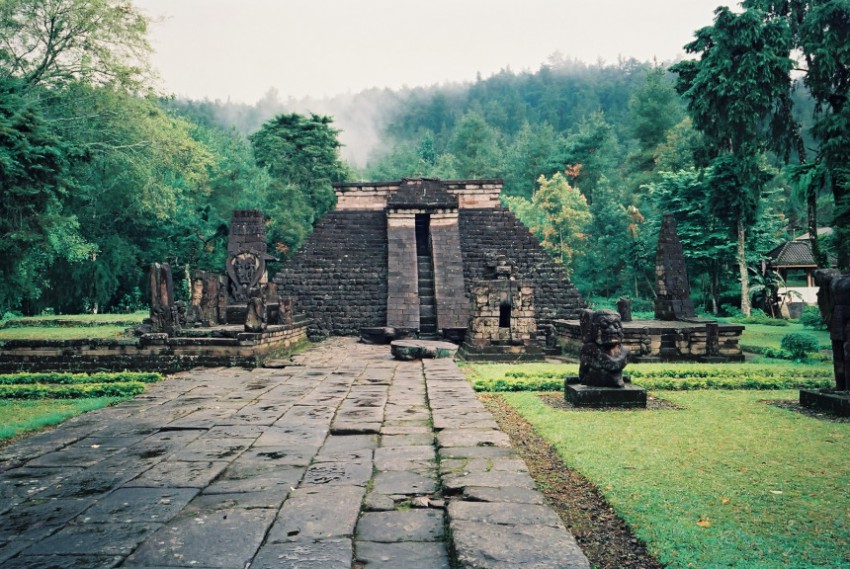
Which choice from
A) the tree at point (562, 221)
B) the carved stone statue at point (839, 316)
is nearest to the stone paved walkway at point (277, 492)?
the carved stone statue at point (839, 316)

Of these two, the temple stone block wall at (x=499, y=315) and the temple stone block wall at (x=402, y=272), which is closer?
the temple stone block wall at (x=499, y=315)

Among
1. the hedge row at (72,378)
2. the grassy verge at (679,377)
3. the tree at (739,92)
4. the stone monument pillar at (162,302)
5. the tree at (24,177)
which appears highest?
the tree at (739,92)

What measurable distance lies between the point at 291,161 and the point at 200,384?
26858mm

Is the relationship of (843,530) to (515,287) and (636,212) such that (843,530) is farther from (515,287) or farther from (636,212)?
(636,212)

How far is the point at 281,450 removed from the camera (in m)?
4.08

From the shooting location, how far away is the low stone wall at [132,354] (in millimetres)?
8609

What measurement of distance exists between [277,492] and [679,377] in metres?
6.89

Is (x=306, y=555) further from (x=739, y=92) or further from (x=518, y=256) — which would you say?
(x=739, y=92)

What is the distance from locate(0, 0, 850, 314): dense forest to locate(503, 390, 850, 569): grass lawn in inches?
420

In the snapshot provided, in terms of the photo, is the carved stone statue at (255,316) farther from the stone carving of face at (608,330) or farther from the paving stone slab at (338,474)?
the paving stone slab at (338,474)

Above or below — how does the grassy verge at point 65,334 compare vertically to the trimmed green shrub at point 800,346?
above

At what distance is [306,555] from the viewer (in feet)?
7.91

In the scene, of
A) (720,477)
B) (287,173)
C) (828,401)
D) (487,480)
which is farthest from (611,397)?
(287,173)

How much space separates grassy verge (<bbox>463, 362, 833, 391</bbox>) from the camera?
7.46m
